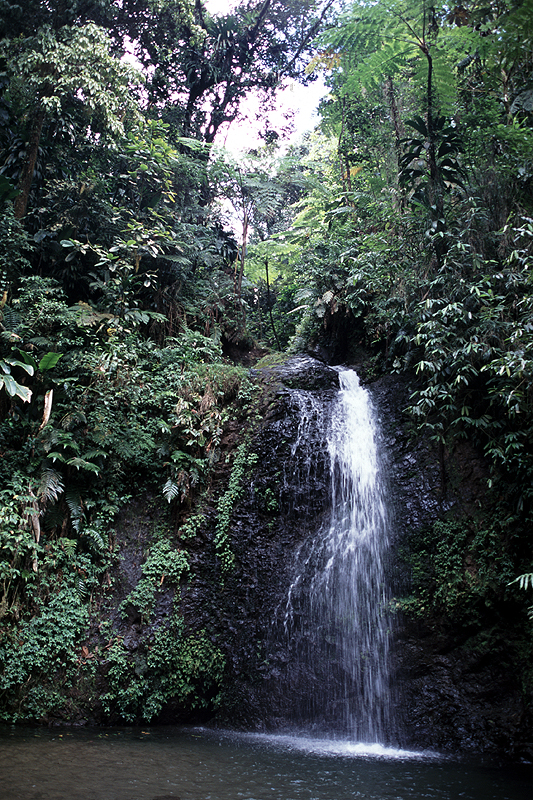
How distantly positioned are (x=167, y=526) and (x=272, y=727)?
10.1 feet

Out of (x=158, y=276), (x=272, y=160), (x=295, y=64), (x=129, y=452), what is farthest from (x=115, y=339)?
(x=295, y=64)

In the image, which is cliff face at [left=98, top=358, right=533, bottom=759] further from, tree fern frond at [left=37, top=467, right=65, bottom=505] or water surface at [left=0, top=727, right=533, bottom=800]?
tree fern frond at [left=37, top=467, right=65, bottom=505]

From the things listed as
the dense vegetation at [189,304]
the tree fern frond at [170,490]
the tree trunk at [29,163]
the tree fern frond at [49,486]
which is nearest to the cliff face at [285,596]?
the dense vegetation at [189,304]

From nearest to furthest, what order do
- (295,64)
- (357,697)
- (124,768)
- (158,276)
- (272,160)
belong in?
1. (124,768)
2. (357,697)
3. (158,276)
4. (272,160)
5. (295,64)

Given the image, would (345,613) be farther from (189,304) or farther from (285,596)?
(189,304)

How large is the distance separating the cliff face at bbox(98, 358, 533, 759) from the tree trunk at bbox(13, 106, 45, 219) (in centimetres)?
589

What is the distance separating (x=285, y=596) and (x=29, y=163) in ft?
29.9

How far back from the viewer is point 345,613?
254 inches

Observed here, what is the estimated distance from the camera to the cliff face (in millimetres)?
5672

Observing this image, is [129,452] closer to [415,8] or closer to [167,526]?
[167,526]

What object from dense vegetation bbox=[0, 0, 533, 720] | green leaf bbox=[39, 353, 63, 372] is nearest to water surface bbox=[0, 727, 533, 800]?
dense vegetation bbox=[0, 0, 533, 720]

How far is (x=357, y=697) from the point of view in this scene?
5.92m

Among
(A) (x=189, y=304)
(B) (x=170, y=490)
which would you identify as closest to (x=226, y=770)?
(B) (x=170, y=490)

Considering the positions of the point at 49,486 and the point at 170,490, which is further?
the point at 170,490
